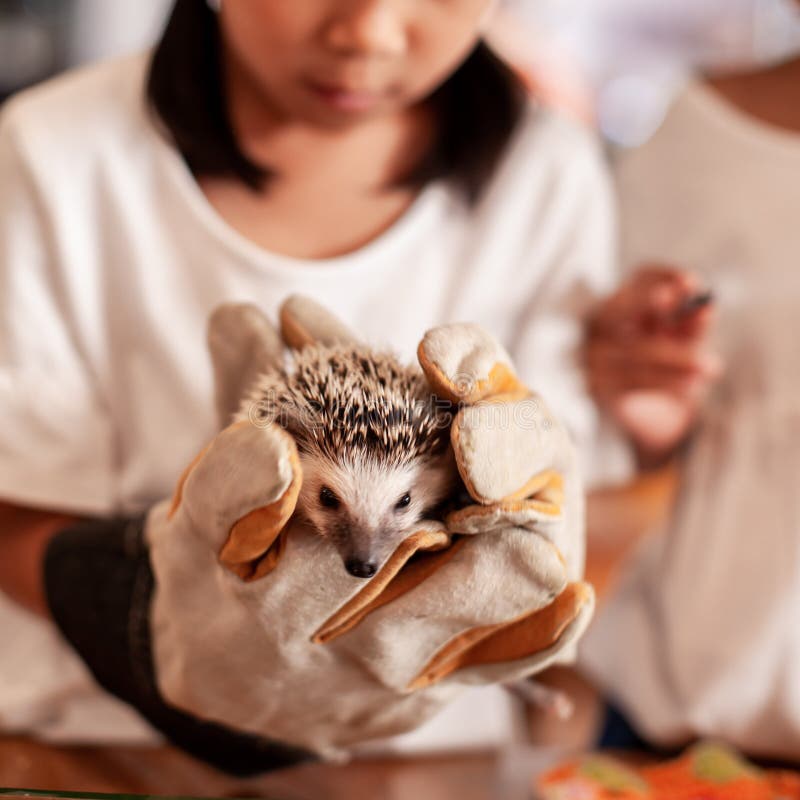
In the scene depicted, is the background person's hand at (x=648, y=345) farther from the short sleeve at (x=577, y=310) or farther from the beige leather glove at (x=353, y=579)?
the beige leather glove at (x=353, y=579)

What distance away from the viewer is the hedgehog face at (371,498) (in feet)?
1.06

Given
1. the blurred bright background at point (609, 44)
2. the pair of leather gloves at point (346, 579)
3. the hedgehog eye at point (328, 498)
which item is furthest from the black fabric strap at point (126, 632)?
the blurred bright background at point (609, 44)

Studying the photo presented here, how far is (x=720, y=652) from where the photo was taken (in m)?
0.65

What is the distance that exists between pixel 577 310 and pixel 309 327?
25cm

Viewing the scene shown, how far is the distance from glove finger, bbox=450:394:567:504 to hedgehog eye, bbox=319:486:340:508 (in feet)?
0.16

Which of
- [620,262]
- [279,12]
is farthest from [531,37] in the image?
[279,12]

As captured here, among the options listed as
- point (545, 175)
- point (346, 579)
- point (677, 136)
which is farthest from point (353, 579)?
point (677, 136)

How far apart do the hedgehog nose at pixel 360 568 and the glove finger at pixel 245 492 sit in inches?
1.1

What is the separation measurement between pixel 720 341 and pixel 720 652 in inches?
9.0

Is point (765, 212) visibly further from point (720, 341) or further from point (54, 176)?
point (54, 176)

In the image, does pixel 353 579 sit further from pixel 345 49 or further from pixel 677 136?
pixel 677 136

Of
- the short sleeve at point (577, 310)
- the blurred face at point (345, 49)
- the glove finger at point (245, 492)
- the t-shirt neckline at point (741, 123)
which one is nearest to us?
the glove finger at point (245, 492)

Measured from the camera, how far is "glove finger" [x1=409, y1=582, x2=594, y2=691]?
35 centimetres

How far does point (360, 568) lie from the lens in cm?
32
